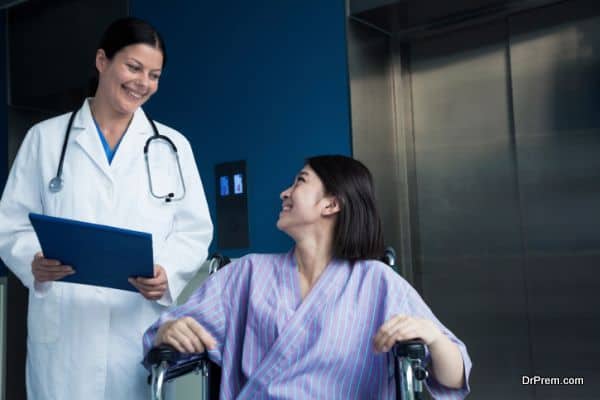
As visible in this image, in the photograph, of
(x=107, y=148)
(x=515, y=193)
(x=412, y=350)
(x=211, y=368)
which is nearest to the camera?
(x=412, y=350)

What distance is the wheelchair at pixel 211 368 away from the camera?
1141 millimetres

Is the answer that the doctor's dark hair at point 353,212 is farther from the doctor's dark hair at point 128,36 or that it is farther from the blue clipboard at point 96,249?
the doctor's dark hair at point 128,36

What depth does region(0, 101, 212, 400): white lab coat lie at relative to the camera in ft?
5.13

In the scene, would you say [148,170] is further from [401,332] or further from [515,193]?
[515,193]

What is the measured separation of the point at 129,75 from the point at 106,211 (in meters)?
0.38

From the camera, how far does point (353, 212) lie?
5.02 feet

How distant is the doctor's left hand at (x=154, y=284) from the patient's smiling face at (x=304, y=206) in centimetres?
34

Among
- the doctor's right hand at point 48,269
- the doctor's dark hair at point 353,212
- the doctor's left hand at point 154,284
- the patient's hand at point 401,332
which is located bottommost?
the patient's hand at point 401,332

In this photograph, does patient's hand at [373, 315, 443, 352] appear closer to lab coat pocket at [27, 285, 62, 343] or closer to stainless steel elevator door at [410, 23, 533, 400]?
lab coat pocket at [27, 285, 62, 343]

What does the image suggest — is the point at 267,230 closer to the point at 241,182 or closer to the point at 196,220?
the point at 241,182

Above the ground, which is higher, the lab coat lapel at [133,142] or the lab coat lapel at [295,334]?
the lab coat lapel at [133,142]

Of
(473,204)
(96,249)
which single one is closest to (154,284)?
(96,249)

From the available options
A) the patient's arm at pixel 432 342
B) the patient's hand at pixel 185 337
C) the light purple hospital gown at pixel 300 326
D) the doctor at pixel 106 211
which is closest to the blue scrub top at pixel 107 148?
the doctor at pixel 106 211

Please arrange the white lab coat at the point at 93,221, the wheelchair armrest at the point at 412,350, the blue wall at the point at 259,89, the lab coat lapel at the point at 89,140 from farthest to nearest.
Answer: the blue wall at the point at 259,89
the lab coat lapel at the point at 89,140
the white lab coat at the point at 93,221
the wheelchair armrest at the point at 412,350
